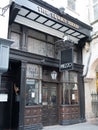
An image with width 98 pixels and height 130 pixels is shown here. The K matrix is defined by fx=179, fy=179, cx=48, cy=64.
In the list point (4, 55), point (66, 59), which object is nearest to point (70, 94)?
point (66, 59)

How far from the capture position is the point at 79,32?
10039 mm

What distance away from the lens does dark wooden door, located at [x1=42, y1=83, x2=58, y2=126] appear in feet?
30.2

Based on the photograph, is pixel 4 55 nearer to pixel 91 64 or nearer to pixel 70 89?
pixel 70 89

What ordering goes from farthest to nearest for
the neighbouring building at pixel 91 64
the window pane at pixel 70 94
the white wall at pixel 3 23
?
→ the neighbouring building at pixel 91 64
the window pane at pixel 70 94
the white wall at pixel 3 23

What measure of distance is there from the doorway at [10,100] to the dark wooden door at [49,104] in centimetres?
157

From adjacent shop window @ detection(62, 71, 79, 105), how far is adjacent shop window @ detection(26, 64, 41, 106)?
173 cm

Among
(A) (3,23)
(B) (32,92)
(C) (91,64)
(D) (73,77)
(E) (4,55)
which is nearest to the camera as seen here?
(E) (4,55)

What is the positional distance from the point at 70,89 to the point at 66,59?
206 cm

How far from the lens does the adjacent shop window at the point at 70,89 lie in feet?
32.6

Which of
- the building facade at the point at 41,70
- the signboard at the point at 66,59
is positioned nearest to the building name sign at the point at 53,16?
the building facade at the point at 41,70

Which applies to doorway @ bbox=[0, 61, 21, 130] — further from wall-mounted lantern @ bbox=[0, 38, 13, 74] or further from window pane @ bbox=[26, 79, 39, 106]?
wall-mounted lantern @ bbox=[0, 38, 13, 74]

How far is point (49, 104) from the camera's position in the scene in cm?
947

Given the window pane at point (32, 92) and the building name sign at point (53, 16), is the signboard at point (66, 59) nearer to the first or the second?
the building name sign at point (53, 16)

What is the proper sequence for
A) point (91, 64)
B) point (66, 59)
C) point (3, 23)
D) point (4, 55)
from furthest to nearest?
point (91, 64)
point (66, 59)
point (3, 23)
point (4, 55)
